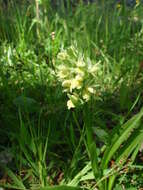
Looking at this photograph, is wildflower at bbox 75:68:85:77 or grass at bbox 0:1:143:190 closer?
wildflower at bbox 75:68:85:77

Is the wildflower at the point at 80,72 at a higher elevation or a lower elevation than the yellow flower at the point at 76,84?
higher

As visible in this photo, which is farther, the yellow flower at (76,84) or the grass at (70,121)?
the grass at (70,121)

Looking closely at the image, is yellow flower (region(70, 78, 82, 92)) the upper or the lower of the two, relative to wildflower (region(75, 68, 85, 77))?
lower

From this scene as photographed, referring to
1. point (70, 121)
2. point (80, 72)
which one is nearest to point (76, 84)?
point (80, 72)

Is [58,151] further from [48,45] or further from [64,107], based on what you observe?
[48,45]

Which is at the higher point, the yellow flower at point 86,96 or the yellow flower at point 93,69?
the yellow flower at point 93,69

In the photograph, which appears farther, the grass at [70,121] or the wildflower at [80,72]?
the grass at [70,121]

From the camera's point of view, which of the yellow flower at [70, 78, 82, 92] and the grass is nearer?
the yellow flower at [70, 78, 82, 92]

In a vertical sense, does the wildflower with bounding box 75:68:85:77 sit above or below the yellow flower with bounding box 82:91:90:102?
above
